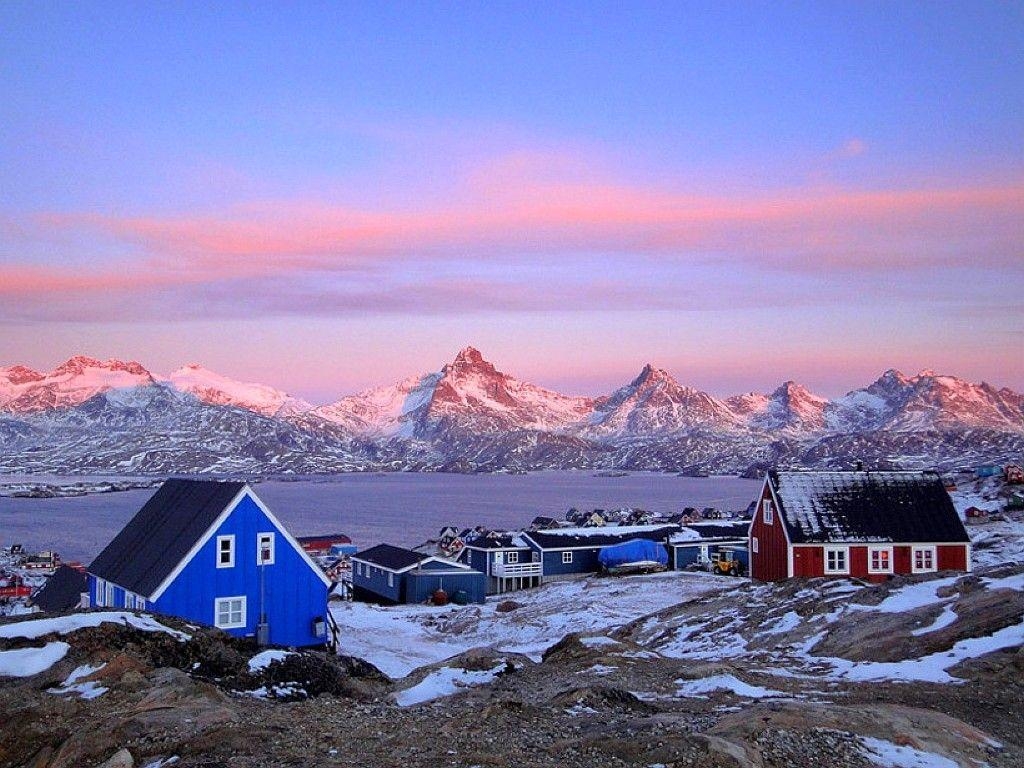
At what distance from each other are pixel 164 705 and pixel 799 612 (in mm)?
19774

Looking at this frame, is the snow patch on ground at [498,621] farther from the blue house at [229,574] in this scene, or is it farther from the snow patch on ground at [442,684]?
the snow patch on ground at [442,684]

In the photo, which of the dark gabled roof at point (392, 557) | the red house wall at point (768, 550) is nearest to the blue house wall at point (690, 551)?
the dark gabled roof at point (392, 557)

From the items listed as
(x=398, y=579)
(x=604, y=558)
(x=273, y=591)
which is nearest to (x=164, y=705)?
(x=273, y=591)

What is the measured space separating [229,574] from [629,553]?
177ft

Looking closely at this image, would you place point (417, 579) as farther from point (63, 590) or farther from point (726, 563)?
point (63, 590)

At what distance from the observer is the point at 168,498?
3509 cm

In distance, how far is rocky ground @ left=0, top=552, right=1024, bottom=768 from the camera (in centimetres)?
1267

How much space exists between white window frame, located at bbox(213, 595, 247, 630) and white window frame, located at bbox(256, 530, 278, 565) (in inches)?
47.8

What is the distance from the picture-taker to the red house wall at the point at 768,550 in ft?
144

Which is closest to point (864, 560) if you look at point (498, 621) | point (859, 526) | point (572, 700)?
point (859, 526)

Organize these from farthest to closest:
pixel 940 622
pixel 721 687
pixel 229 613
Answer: pixel 229 613, pixel 940 622, pixel 721 687

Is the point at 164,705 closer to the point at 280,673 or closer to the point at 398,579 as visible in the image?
the point at 280,673

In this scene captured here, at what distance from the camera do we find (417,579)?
217 feet

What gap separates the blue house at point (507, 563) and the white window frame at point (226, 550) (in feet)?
157
